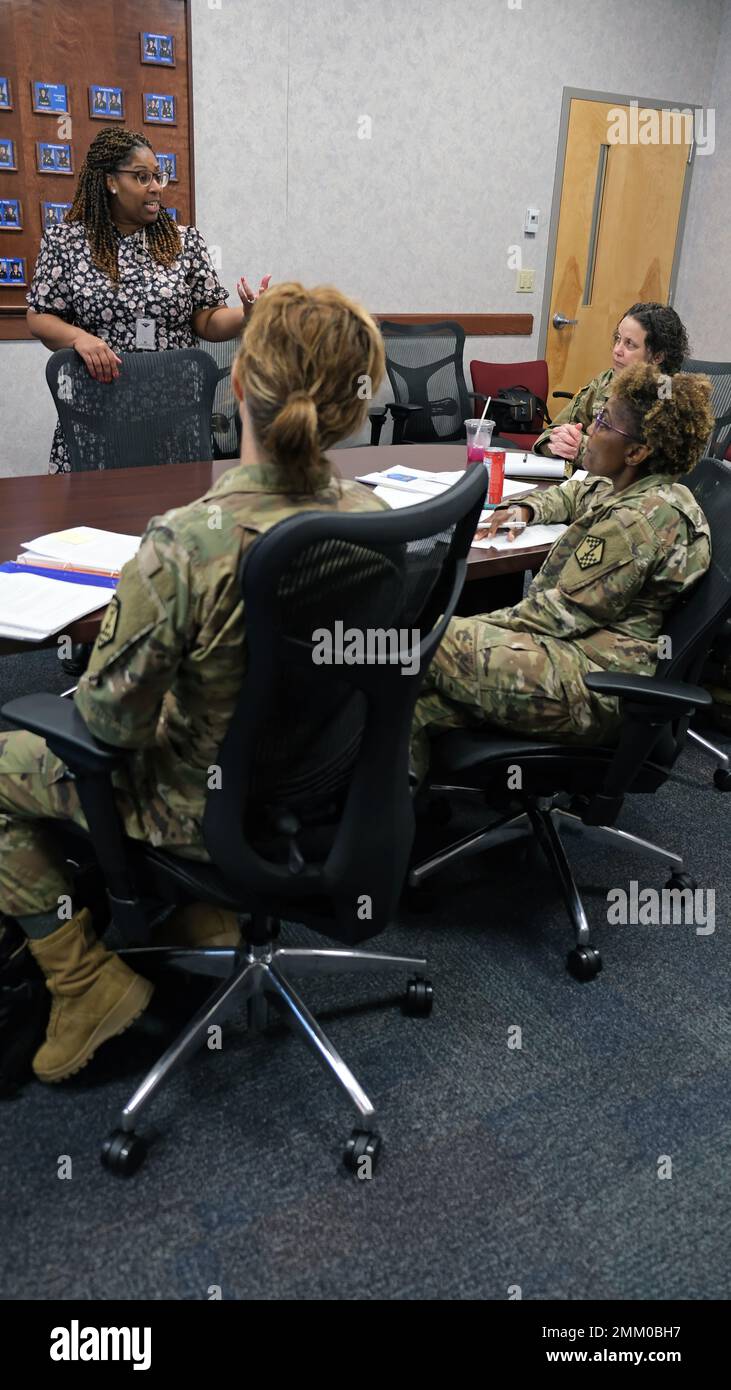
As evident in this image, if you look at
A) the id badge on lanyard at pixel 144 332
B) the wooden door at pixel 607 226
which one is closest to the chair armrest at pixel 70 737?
the id badge on lanyard at pixel 144 332

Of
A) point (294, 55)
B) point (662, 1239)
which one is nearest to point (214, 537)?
point (662, 1239)

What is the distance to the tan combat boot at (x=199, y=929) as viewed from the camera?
1.76 metres

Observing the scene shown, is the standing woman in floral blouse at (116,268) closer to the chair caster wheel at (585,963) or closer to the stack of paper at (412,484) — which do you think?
the stack of paper at (412,484)

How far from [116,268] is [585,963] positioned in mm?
2211

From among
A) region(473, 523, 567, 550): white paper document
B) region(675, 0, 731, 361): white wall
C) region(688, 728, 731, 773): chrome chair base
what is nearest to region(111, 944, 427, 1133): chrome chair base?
region(473, 523, 567, 550): white paper document

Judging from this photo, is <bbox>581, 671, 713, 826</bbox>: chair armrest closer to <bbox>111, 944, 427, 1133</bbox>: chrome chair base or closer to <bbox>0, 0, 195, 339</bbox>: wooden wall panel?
<bbox>111, 944, 427, 1133</bbox>: chrome chair base

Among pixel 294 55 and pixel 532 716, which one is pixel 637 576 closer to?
pixel 532 716

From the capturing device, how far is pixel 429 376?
14.9 ft

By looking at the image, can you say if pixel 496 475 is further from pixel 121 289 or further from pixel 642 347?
pixel 121 289

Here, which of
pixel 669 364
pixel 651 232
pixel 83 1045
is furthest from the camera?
pixel 651 232

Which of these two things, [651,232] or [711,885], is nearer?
[711,885]

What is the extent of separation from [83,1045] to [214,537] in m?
0.87

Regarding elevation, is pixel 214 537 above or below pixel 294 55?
below

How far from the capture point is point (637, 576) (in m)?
1.73
